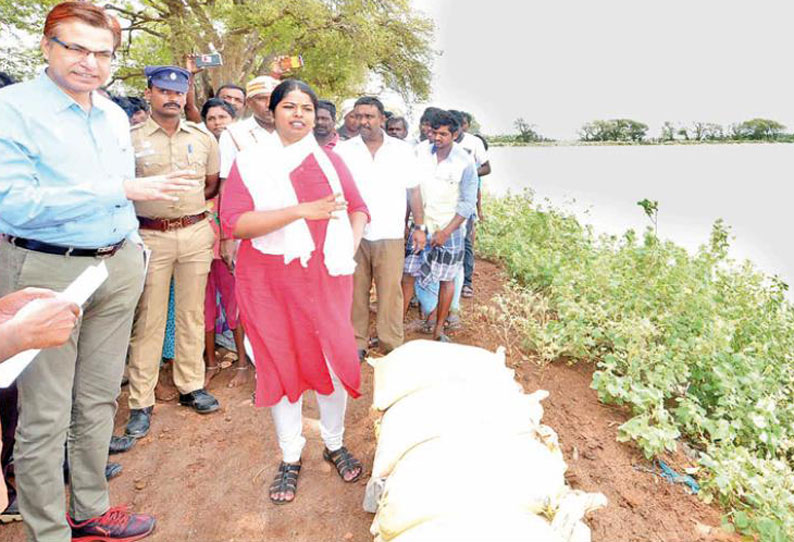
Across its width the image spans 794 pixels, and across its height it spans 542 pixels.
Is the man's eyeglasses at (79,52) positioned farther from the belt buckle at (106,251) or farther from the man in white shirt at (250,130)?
the man in white shirt at (250,130)

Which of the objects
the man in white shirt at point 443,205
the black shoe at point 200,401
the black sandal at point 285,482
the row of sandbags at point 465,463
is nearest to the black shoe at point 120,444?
the black shoe at point 200,401

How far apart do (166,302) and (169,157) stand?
823mm

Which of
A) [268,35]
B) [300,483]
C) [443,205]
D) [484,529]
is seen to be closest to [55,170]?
[300,483]

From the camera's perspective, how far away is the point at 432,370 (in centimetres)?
224

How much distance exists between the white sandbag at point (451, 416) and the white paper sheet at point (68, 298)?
3.88 feet

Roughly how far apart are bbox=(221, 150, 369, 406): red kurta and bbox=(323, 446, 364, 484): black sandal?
1.56ft

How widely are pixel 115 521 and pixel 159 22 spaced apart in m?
15.0

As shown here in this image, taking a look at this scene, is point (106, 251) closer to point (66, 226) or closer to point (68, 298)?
point (66, 226)

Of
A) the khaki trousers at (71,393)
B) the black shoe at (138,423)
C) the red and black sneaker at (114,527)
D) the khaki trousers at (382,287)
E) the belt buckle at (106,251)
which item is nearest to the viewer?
the khaki trousers at (71,393)

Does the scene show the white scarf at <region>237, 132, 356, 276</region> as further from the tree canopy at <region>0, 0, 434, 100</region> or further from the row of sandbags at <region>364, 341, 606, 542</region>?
the tree canopy at <region>0, 0, 434, 100</region>

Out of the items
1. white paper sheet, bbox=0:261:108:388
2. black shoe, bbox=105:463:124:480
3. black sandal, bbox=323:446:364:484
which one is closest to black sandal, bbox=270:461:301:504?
black sandal, bbox=323:446:364:484

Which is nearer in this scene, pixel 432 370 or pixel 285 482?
pixel 432 370

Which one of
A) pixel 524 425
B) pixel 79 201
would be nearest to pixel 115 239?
pixel 79 201

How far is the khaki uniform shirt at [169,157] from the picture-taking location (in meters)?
2.75
